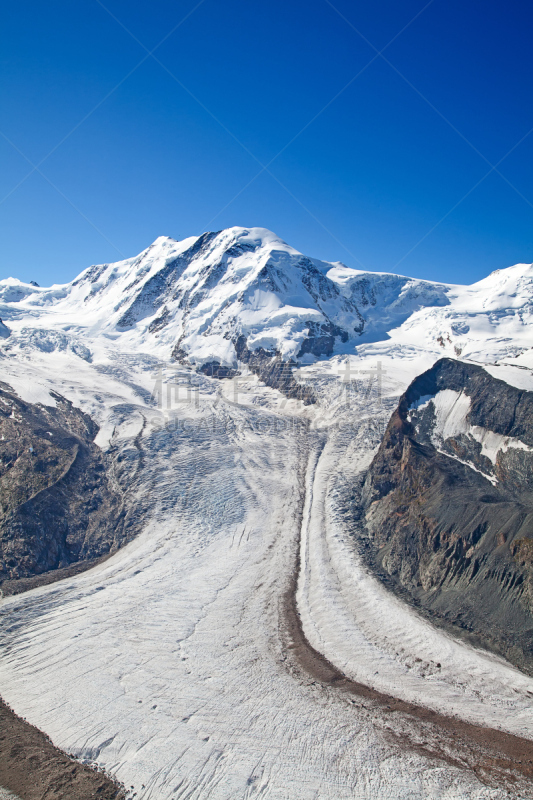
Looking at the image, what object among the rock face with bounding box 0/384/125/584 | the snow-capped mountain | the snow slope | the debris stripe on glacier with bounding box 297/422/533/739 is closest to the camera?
the snow slope

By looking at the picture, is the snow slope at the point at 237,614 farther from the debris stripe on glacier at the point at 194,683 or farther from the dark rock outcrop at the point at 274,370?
the dark rock outcrop at the point at 274,370

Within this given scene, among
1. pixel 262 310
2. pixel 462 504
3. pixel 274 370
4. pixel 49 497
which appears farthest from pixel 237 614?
pixel 262 310

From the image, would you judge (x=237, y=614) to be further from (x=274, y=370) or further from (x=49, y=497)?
(x=274, y=370)

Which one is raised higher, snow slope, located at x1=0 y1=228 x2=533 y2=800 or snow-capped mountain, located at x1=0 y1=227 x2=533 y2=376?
snow-capped mountain, located at x1=0 y1=227 x2=533 y2=376

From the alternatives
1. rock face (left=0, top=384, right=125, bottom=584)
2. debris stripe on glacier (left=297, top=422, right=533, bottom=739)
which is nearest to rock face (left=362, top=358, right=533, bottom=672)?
debris stripe on glacier (left=297, top=422, right=533, bottom=739)

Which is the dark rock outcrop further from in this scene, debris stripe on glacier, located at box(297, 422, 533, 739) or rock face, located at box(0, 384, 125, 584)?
debris stripe on glacier, located at box(297, 422, 533, 739)

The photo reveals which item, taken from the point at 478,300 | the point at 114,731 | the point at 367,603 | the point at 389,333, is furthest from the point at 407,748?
the point at 478,300

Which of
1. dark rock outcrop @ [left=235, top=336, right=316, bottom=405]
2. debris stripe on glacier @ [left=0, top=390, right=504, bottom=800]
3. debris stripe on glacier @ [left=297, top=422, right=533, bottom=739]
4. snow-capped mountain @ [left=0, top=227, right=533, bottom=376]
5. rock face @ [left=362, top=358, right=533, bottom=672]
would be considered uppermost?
snow-capped mountain @ [left=0, top=227, right=533, bottom=376]
